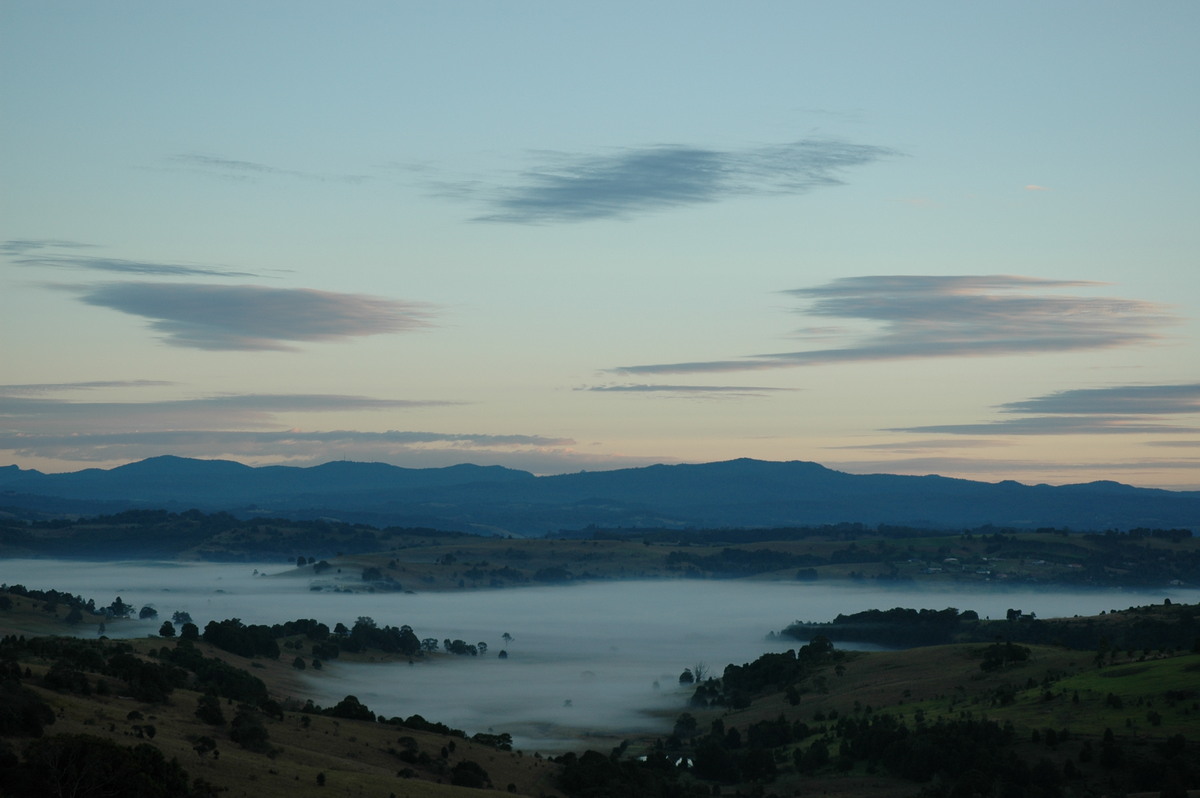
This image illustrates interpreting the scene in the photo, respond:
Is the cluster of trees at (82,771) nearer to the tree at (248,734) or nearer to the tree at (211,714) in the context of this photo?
the tree at (248,734)

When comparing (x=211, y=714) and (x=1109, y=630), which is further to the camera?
(x=1109, y=630)

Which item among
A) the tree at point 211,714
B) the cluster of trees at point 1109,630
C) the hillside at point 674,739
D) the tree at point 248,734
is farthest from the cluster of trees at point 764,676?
the tree at point 248,734

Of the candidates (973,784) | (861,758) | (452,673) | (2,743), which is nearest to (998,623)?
(452,673)

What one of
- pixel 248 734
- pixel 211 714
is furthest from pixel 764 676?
pixel 248 734

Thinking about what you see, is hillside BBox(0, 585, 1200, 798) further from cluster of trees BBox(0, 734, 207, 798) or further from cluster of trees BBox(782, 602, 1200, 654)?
cluster of trees BBox(782, 602, 1200, 654)

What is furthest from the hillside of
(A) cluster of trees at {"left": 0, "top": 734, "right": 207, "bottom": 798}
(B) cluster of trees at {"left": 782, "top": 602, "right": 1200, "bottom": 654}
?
(B) cluster of trees at {"left": 782, "top": 602, "right": 1200, "bottom": 654}

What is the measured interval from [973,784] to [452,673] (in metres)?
120

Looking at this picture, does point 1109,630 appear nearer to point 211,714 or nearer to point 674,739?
point 674,739

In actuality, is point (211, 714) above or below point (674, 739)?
above

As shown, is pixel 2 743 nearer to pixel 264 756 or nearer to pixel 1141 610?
pixel 264 756

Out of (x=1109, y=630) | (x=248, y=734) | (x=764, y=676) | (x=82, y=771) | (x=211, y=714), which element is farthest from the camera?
(x=1109, y=630)

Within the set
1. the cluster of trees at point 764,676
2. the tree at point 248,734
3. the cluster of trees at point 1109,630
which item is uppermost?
the tree at point 248,734

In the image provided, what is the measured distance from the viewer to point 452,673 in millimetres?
178625

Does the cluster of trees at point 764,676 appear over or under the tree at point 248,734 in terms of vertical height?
under
